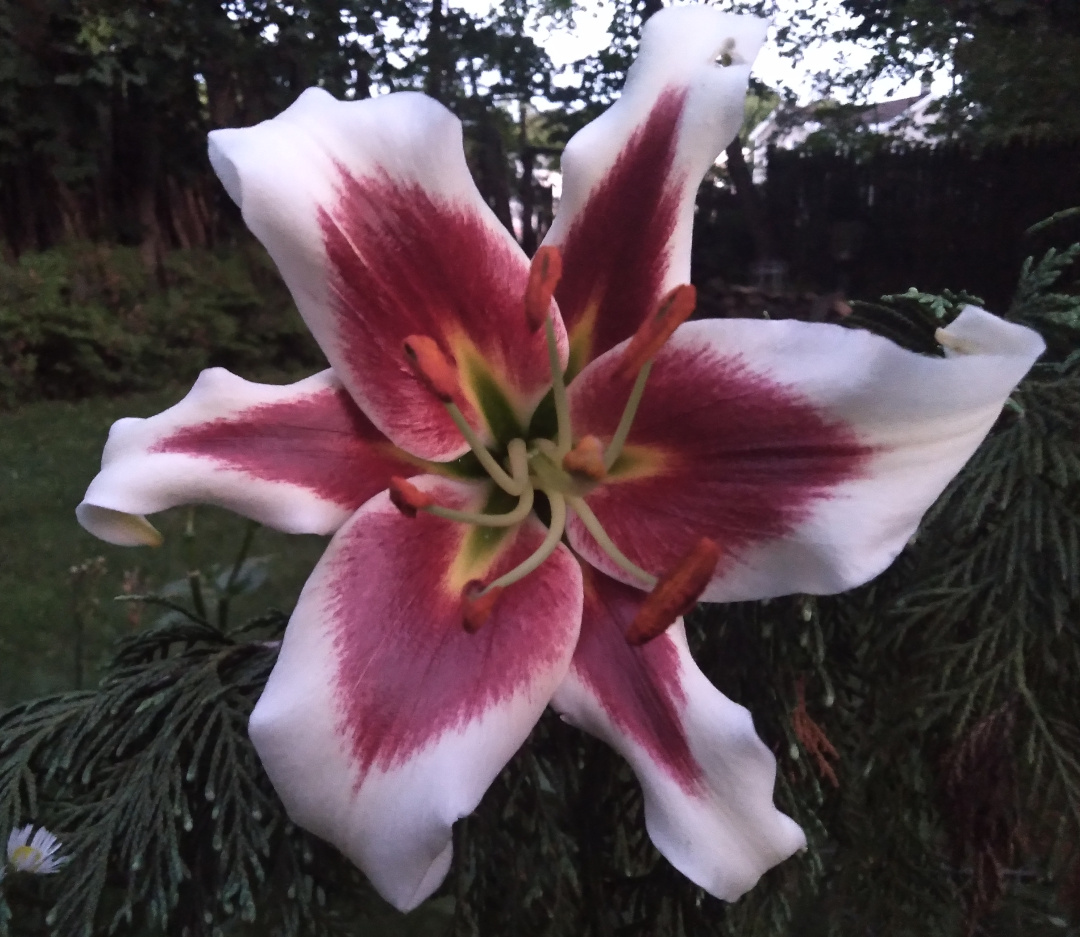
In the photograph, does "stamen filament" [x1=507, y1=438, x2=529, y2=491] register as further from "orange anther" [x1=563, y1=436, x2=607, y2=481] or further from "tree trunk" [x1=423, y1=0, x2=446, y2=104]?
"tree trunk" [x1=423, y1=0, x2=446, y2=104]

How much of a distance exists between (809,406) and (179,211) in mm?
1691

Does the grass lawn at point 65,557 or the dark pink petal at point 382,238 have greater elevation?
the dark pink petal at point 382,238

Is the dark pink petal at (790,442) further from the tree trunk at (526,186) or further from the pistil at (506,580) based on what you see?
the tree trunk at (526,186)

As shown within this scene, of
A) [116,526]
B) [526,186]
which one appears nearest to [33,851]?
[116,526]

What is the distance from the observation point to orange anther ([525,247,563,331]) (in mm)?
176

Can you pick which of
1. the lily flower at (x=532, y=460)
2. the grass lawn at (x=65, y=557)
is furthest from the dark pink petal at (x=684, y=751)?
the grass lawn at (x=65, y=557)

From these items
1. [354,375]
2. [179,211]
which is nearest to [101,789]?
[354,375]

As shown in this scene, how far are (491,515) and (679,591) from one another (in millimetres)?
48

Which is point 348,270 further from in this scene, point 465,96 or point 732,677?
point 465,96

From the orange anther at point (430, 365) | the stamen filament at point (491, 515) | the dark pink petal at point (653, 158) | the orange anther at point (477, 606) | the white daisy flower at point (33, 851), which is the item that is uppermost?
the dark pink petal at point (653, 158)

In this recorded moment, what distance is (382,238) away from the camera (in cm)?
18

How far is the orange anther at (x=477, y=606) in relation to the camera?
168 mm

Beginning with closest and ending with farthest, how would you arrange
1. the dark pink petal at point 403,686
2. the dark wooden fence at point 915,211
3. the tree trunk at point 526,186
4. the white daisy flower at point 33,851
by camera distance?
the dark pink petal at point 403,686 → the white daisy flower at point 33,851 → the tree trunk at point 526,186 → the dark wooden fence at point 915,211

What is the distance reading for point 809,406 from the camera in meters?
0.18
